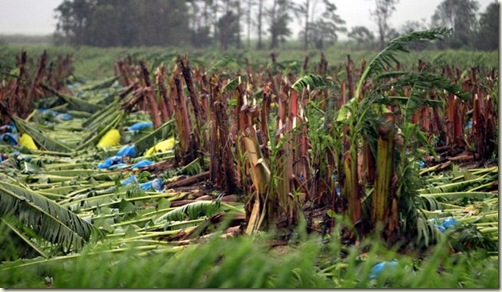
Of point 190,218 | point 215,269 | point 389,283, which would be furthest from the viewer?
→ point 190,218

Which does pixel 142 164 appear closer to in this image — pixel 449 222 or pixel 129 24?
pixel 449 222

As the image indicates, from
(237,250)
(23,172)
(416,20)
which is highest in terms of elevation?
(416,20)

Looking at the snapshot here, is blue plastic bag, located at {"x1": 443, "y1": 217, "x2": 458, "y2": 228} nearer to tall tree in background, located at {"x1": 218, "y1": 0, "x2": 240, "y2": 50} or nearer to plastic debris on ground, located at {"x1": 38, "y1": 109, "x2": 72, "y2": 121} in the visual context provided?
plastic debris on ground, located at {"x1": 38, "y1": 109, "x2": 72, "y2": 121}

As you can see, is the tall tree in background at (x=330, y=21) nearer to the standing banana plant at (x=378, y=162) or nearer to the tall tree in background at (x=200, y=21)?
the standing banana plant at (x=378, y=162)

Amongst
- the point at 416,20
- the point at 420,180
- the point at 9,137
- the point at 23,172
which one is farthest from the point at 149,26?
the point at 420,180

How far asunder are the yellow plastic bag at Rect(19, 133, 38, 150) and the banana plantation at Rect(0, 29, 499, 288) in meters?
1.15

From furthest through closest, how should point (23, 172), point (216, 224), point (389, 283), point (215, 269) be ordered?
1. point (23, 172)
2. point (216, 224)
3. point (389, 283)
4. point (215, 269)

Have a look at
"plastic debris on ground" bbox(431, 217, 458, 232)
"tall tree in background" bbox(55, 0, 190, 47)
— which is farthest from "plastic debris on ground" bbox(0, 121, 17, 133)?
"tall tree in background" bbox(55, 0, 190, 47)

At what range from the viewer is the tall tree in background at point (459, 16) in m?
4.27

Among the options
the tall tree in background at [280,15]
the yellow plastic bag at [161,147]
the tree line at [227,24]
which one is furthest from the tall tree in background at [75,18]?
the yellow plastic bag at [161,147]

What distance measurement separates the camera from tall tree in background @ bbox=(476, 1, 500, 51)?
3914 mm

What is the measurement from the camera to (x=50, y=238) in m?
2.95

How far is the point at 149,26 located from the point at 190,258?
1726cm

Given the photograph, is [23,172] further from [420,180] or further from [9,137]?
[420,180]
